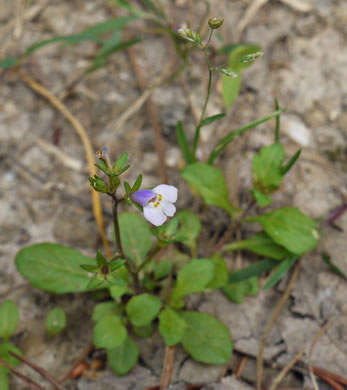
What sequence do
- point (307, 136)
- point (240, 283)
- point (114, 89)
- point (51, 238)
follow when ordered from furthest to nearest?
point (114, 89) < point (307, 136) < point (51, 238) < point (240, 283)

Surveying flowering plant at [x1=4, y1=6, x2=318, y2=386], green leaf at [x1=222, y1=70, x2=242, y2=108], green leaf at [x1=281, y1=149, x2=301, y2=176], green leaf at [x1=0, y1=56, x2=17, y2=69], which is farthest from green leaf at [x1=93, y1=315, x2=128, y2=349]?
green leaf at [x1=0, y1=56, x2=17, y2=69]

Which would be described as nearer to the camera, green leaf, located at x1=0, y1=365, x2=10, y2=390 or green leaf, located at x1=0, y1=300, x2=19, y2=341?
green leaf, located at x1=0, y1=365, x2=10, y2=390

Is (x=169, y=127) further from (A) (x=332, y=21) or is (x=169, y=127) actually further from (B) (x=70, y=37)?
(A) (x=332, y=21)

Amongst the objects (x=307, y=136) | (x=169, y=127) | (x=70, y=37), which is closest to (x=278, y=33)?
(x=307, y=136)

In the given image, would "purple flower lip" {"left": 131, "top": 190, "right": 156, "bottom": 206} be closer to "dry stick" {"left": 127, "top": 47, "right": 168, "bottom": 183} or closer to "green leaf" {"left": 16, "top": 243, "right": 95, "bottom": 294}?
"green leaf" {"left": 16, "top": 243, "right": 95, "bottom": 294}

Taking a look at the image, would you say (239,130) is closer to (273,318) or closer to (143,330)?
(273,318)

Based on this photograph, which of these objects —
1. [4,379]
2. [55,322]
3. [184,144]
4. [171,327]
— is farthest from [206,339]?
[184,144]

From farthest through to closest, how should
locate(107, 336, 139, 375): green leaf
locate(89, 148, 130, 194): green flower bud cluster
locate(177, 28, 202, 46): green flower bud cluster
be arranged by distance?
locate(107, 336, 139, 375): green leaf
locate(177, 28, 202, 46): green flower bud cluster
locate(89, 148, 130, 194): green flower bud cluster
